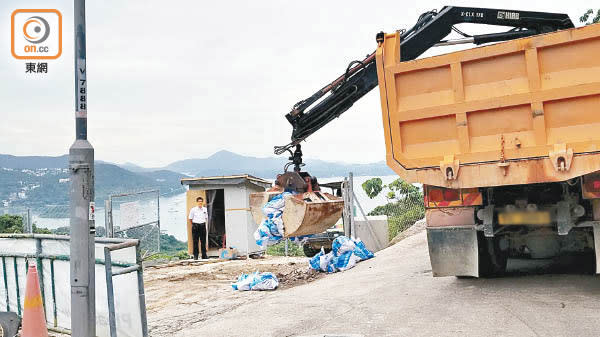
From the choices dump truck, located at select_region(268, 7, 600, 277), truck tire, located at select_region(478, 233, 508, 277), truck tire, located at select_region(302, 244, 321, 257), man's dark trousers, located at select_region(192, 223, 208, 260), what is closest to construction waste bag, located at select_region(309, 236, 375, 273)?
truck tire, located at select_region(302, 244, 321, 257)

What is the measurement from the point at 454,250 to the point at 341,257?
459 centimetres

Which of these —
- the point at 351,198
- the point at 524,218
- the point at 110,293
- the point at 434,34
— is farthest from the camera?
the point at 351,198

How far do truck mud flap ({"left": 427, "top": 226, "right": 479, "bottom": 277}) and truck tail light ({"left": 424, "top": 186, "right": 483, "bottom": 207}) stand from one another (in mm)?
315

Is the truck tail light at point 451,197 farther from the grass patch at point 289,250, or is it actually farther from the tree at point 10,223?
the grass patch at point 289,250

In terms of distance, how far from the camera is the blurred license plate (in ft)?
23.1

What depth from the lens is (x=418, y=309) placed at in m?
7.05

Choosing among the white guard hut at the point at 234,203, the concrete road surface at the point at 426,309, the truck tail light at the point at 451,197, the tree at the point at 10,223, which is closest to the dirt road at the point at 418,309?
the concrete road surface at the point at 426,309

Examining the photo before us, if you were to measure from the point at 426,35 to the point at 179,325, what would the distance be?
499 centimetres

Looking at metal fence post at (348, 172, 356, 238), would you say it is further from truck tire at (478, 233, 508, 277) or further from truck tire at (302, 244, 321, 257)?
truck tire at (478, 233, 508, 277)

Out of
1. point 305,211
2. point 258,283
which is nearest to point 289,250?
point 258,283

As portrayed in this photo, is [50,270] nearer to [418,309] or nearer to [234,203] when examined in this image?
[418,309]

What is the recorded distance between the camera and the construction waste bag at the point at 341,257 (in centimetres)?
1183

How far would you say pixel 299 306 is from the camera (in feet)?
27.0

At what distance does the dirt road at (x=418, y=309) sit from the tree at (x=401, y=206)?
8.96 meters
